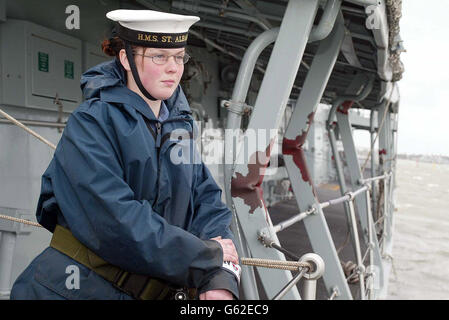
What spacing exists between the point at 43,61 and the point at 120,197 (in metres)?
2.18

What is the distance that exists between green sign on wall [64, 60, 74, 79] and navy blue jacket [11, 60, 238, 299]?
78.7 inches

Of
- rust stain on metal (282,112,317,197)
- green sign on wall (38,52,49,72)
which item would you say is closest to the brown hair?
green sign on wall (38,52,49,72)

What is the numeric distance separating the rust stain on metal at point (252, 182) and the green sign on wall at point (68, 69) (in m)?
1.71

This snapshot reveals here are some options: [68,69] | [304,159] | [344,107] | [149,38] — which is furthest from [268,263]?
[344,107]

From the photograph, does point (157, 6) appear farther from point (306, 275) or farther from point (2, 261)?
point (306, 275)

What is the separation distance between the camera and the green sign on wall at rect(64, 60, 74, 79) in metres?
2.87

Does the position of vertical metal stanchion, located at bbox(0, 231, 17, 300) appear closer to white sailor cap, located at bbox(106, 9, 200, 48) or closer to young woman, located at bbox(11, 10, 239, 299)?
young woman, located at bbox(11, 10, 239, 299)

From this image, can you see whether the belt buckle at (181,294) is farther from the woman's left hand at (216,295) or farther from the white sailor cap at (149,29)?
the white sailor cap at (149,29)

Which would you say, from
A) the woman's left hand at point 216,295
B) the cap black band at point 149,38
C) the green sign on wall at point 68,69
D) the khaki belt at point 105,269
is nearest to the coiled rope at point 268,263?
the woman's left hand at point 216,295

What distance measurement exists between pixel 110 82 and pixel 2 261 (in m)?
1.97

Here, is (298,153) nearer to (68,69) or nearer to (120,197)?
(68,69)

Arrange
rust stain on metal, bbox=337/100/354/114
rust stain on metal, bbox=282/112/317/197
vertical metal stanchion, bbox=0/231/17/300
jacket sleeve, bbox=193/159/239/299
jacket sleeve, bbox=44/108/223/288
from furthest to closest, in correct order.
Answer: rust stain on metal, bbox=337/100/354/114 → rust stain on metal, bbox=282/112/317/197 → vertical metal stanchion, bbox=0/231/17/300 → jacket sleeve, bbox=193/159/239/299 → jacket sleeve, bbox=44/108/223/288

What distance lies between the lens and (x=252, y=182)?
204cm
